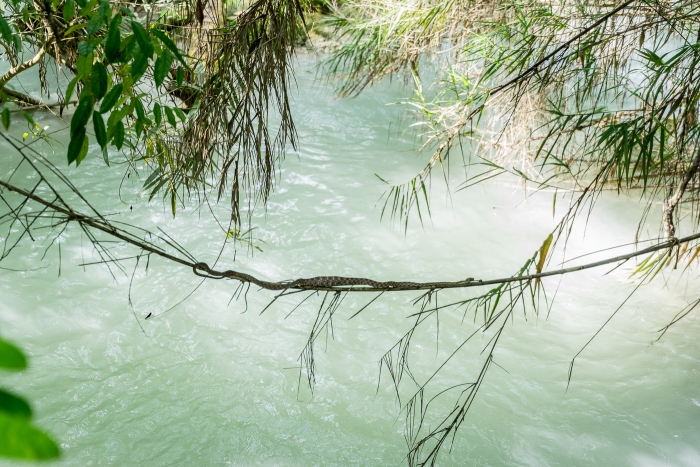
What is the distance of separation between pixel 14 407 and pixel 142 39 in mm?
645

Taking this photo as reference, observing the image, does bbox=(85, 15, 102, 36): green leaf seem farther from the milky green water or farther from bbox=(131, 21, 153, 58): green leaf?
the milky green water

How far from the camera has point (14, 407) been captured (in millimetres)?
208

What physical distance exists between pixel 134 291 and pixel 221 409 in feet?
2.35

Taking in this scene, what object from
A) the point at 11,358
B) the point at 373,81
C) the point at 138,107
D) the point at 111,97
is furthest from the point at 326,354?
the point at 11,358

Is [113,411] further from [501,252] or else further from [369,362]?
[501,252]

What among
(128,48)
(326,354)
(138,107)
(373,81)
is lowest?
(326,354)

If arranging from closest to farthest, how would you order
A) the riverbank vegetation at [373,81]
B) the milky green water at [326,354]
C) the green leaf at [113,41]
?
the green leaf at [113,41], the riverbank vegetation at [373,81], the milky green water at [326,354]

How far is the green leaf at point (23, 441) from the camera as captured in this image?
0.20m

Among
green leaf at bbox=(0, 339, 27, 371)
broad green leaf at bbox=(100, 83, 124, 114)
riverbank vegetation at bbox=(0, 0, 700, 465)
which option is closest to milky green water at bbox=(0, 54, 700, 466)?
riverbank vegetation at bbox=(0, 0, 700, 465)

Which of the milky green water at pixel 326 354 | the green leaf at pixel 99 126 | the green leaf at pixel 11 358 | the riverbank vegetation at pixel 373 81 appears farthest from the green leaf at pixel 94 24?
the milky green water at pixel 326 354

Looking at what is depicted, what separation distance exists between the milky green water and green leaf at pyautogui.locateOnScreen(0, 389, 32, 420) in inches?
61.7

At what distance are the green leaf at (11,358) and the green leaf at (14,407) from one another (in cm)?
1

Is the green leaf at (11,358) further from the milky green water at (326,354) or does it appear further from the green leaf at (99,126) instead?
the milky green water at (326,354)

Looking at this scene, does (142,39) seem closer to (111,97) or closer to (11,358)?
(111,97)
